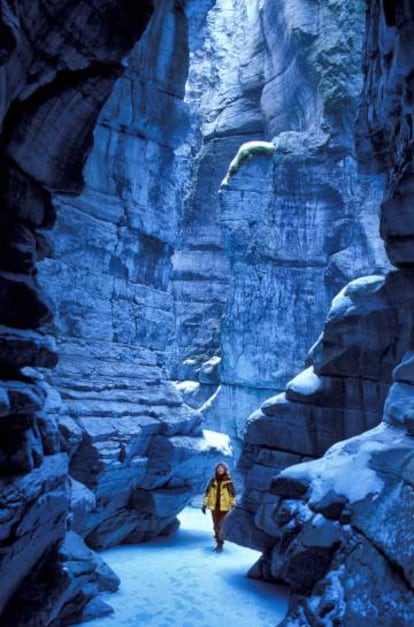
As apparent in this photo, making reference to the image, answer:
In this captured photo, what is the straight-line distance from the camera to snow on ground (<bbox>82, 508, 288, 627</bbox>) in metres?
8.77

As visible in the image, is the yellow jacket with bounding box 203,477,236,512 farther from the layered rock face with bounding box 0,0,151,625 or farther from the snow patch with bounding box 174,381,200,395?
the snow patch with bounding box 174,381,200,395

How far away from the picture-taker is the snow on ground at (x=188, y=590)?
8.77m

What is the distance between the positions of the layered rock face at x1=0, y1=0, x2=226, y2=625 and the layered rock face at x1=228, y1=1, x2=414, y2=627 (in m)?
2.99

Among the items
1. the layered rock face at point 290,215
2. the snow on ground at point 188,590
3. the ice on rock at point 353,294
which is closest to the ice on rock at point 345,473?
the snow on ground at point 188,590

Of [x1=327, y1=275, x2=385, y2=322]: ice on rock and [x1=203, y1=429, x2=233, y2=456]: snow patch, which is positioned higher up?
[x1=327, y1=275, x2=385, y2=322]: ice on rock

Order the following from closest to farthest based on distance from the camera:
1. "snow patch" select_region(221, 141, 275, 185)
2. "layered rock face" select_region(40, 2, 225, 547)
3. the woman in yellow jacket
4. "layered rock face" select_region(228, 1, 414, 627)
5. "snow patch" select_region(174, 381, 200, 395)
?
"layered rock face" select_region(228, 1, 414, 627) → "layered rock face" select_region(40, 2, 225, 547) → the woman in yellow jacket → "snow patch" select_region(221, 141, 275, 185) → "snow patch" select_region(174, 381, 200, 395)

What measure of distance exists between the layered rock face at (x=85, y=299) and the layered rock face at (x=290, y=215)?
36.8ft

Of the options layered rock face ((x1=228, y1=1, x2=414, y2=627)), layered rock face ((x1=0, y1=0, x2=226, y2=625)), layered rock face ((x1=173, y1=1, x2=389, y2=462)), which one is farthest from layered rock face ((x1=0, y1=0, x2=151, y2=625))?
layered rock face ((x1=173, y1=1, x2=389, y2=462))

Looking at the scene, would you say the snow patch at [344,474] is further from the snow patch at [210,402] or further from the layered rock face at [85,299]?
the snow patch at [210,402]

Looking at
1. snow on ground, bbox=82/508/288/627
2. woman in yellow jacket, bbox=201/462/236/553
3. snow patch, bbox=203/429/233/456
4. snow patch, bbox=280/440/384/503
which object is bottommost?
snow on ground, bbox=82/508/288/627

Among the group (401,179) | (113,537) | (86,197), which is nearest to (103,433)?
(113,537)

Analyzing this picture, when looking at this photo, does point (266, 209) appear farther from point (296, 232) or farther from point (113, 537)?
point (113, 537)

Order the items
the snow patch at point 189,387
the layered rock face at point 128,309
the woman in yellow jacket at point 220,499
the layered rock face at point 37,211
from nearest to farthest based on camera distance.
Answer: the layered rock face at point 37,211 → the layered rock face at point 128,309 → the woman in yellow jacket at point 220,499 → the snow patch at point 189,387

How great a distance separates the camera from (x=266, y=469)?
11578 millimetres
